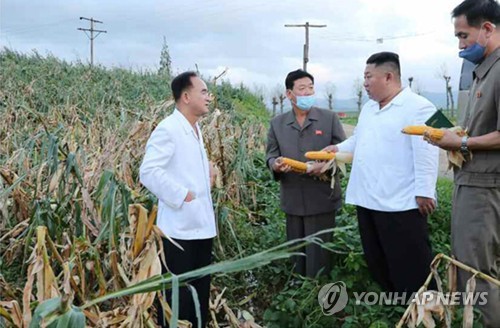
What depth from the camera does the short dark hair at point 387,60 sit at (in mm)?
2812

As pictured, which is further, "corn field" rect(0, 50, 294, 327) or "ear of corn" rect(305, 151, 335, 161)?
"ear of corn" rect(305, 151, 335, 161)

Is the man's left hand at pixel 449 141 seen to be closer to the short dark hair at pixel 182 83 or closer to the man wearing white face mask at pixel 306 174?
the man wearing white face mask at pixel 306 174

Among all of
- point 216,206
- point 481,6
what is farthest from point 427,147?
point 216,206

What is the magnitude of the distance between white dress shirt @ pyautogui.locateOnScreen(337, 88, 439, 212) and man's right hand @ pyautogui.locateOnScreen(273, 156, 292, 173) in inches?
17.8

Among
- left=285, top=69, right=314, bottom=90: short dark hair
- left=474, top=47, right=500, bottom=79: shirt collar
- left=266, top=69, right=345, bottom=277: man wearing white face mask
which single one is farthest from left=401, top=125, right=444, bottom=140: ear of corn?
left=285, top=69, right=314, bottom=90: short dark hair

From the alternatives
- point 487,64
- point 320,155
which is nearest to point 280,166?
point 320,155

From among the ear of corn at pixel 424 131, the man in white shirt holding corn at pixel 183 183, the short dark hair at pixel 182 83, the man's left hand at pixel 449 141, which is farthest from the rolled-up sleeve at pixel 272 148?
the man's left hand at pixel 449 141

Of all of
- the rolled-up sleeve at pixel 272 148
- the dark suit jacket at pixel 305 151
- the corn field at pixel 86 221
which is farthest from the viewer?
the rolled-up sleeve at pixel 272 148

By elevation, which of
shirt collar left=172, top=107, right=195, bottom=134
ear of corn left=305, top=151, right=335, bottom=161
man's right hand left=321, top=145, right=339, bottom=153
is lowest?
ear of corn left=305, top=151, right=335, bottom=161

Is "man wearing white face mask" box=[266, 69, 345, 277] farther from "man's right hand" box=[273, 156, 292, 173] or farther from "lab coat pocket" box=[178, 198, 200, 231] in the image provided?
"lab coat pocket" box=[178, 198, 200, 231]

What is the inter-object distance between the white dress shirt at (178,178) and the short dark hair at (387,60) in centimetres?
100

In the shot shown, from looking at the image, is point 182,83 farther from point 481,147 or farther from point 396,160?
point 481,147

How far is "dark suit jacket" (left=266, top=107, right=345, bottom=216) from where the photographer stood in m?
3.23

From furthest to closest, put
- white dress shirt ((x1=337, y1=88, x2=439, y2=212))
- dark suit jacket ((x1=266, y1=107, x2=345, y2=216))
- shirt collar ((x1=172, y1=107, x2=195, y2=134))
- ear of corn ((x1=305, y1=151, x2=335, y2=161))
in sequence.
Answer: dark suit jacket ((x1=266, y1=107, x2=345, y2=216)) < ear of corn ((x1=305, y1=151, x2=335, y2=161)) < white dress shirt ((x1=337, y1=88, x2=439, y2=212)) < shirt collar ((x1=172, y1=107, x2=195, y2=134))
